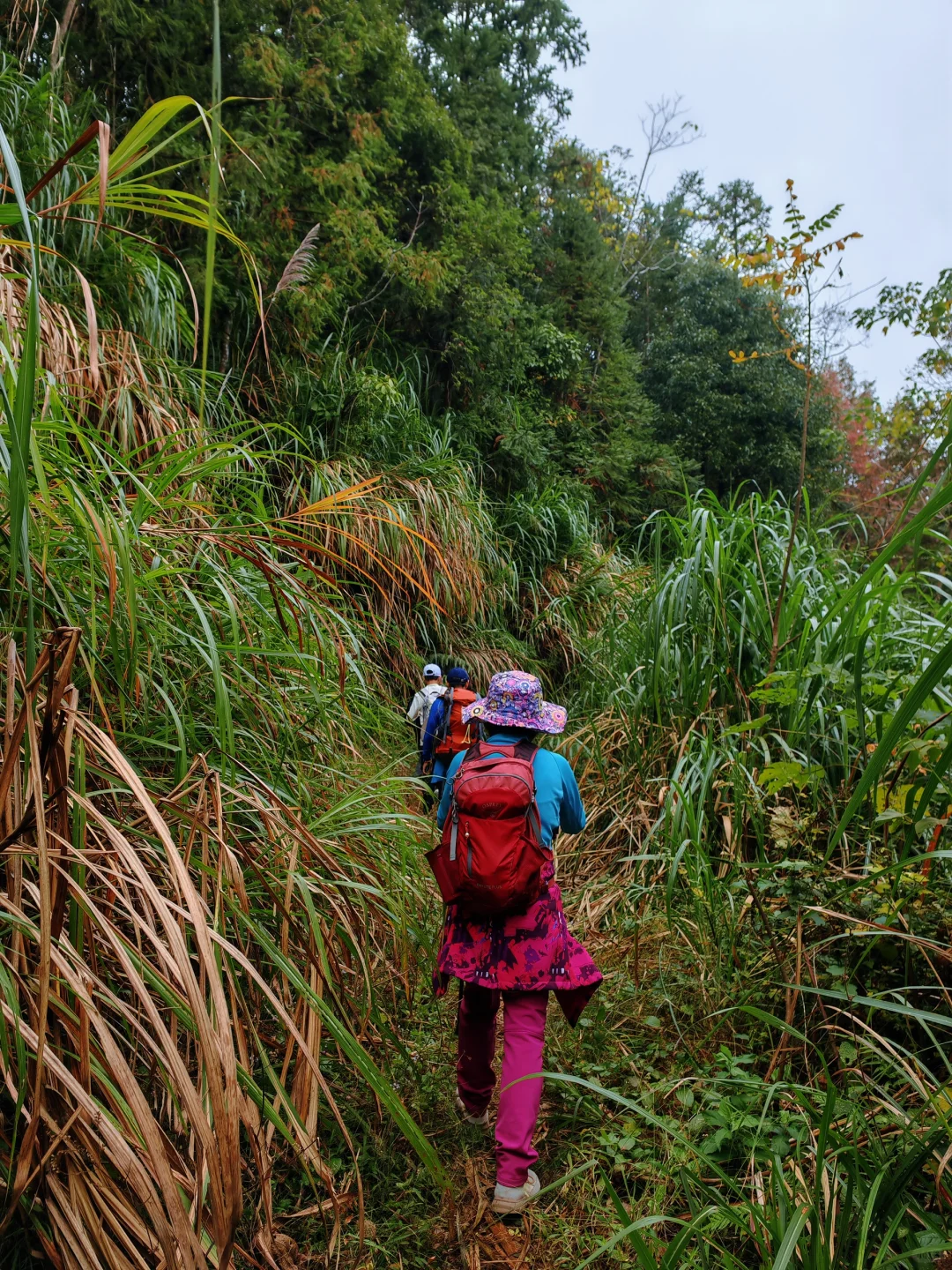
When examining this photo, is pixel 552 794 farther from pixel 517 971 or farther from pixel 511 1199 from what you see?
pixel 511 1199

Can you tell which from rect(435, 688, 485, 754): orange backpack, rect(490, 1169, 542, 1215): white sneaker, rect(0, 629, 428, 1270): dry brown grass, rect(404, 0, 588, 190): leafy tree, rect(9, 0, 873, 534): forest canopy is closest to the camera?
rect(0, 629, 428, 1270): dry brown grass

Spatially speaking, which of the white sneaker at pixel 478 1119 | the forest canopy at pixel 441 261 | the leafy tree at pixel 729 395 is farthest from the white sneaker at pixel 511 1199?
the leafy tree at pixel 729 395

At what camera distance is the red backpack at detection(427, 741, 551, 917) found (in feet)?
6.87

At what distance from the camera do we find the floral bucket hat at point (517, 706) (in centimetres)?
240

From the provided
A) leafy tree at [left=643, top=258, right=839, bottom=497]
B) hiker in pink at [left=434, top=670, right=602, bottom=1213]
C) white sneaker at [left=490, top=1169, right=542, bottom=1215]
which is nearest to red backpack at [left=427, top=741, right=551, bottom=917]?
hiker in pink at [left=434, top=670, right=602, bottom=1213]

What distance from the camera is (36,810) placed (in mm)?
1190

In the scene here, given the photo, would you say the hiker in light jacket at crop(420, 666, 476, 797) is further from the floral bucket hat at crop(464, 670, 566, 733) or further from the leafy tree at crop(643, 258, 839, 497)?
the leafy tree at crop(643, 258, 839, 497)

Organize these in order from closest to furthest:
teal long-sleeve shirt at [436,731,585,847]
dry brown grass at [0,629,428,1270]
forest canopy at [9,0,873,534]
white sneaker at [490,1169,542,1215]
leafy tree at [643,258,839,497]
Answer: dry brown grass at [0,629,428,1270]
white sneaker at [490,1169,542,1215]
teal long-sleeve shirt at [436,731,585,847]
forest canopy at [9,0,873,534]
leafy tree at [643,258,839,497]

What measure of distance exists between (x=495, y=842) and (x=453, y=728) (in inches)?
101

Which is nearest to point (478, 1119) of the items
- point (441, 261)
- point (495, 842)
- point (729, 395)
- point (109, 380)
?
point (495, 842)

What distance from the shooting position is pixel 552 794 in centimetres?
238

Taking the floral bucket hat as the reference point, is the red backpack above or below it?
below

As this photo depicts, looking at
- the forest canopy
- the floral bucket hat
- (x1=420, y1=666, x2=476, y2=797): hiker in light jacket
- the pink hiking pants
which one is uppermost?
the forest canopy

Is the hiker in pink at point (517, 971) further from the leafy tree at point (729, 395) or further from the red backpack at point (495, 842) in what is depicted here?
the leafy tree at point (729, 395)
